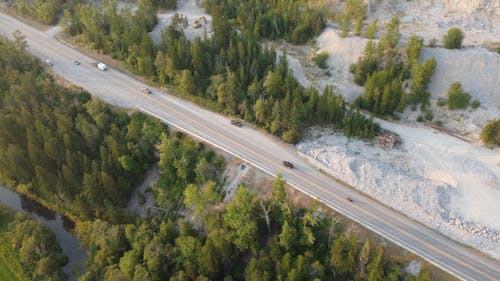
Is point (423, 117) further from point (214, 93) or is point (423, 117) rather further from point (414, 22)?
point (214, 93)

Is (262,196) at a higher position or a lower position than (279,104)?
lower

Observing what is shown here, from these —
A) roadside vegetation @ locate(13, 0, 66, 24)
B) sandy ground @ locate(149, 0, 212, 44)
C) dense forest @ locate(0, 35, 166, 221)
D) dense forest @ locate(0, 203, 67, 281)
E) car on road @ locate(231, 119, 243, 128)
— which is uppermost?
sandy ground @ locate(149, 0, 212, 44)

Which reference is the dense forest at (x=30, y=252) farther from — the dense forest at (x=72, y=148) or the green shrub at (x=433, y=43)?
the green shrub at (x=433, y=43)

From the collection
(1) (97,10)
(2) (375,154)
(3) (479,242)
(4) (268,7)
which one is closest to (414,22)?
(4) (268,7)

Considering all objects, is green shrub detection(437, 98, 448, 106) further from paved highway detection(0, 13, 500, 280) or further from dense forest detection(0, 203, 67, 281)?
dense forest detection(0, 203, 67, 281)

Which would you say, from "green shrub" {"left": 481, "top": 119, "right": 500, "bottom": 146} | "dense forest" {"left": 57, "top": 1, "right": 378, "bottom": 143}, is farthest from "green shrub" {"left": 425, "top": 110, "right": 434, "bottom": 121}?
"dense forest" {"left": 57, "top": 1, "right": 378, "bottom": 143}
